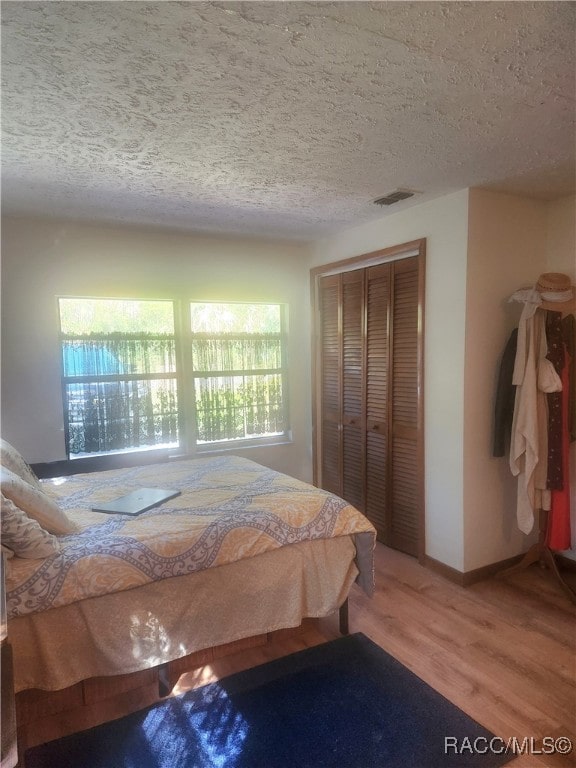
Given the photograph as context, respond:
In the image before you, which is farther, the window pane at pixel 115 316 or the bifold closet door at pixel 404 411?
the window pane at pixel 115 316

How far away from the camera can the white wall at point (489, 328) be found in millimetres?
2877

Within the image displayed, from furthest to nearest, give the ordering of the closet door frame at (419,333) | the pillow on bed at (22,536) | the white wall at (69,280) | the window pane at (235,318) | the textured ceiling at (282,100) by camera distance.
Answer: the window pane at (235,318) → the white wall at (69,280) → the closet door frame at (419,333) → the pillow on bed at (22,536) → the textured ceiling at (282,100)

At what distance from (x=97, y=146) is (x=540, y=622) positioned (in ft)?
10.9

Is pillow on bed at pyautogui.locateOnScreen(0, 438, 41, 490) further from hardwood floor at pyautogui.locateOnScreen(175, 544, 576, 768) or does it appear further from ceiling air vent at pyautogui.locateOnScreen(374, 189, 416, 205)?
ceiling air vent at pyautogui.locateOnScreen(374, 189, 416, 205)

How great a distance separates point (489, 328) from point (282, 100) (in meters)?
1.92

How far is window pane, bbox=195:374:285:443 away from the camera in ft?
13.4

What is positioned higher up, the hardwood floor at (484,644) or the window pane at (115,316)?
the window pane at (115,316)

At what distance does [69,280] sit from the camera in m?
3.44

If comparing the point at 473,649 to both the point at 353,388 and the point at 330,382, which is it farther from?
the point at 330,382

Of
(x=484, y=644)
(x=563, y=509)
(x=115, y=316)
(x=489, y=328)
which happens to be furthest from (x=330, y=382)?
(x=484, y=644)

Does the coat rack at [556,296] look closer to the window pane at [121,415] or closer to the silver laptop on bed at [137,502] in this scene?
the silver laptop on bed at [137,502]

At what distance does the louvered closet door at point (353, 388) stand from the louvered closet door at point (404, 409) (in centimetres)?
36

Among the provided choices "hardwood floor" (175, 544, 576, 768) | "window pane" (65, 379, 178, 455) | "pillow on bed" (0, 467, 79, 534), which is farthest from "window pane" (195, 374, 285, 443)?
"pillow on bed" (0, 467, 79, 534)

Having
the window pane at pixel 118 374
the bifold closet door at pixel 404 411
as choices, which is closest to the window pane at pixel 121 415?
the window pane at pixel 118 374
